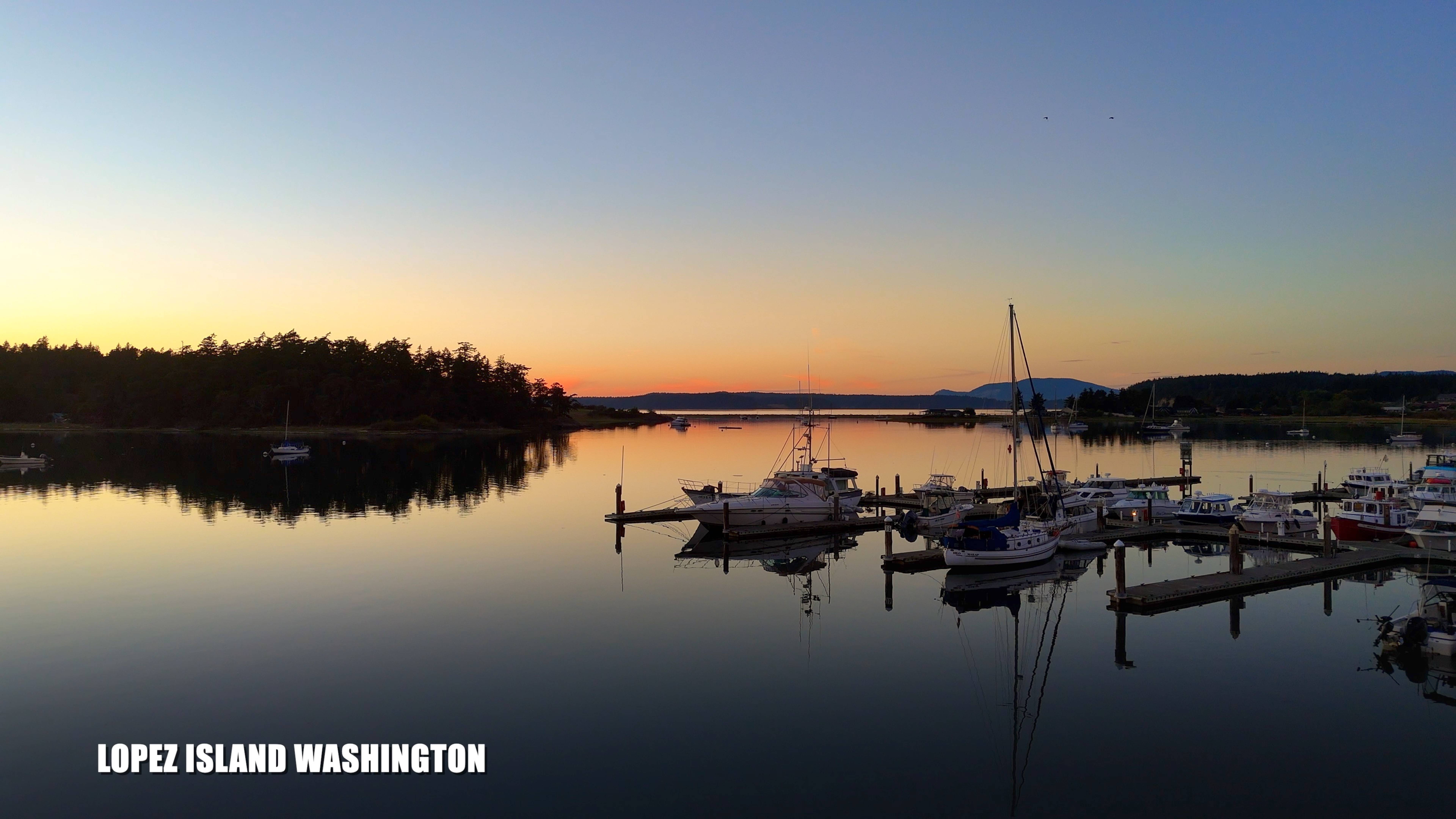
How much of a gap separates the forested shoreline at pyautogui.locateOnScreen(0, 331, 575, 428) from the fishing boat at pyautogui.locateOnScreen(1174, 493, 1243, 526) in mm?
142581

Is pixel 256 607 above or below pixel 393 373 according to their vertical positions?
below

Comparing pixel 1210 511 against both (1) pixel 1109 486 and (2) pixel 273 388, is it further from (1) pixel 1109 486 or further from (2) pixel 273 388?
(2) pixel 273 388

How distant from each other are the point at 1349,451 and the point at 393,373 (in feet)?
523

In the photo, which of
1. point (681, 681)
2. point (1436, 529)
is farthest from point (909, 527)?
point (681, 681)

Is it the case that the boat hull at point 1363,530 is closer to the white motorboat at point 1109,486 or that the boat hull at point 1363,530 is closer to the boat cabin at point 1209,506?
the boat cabin at point 1209,506

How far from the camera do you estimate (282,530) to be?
145 feet

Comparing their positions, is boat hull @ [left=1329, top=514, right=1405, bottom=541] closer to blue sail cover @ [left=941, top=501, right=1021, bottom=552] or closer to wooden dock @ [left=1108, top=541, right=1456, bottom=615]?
wooden dock @ [left=1108, top=541, right=1456, bottom=615]

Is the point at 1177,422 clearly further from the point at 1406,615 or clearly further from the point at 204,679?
the point at 204,679

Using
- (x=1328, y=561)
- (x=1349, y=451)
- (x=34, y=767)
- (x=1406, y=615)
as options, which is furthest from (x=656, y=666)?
(x=1349, y=451)

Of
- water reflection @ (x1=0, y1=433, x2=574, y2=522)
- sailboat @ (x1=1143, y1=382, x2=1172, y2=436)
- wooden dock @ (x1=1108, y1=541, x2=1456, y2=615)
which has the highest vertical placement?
sailboat @ (x1=1143, y1=382, x2=1172, y2=436)

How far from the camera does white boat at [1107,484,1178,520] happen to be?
46.9 metres

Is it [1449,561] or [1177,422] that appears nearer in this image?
[1449,561]

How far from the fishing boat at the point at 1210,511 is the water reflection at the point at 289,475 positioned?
136 feet

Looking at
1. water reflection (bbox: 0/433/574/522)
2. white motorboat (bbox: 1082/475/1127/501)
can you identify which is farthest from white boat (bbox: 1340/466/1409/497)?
water reflection (bbox: 0/433/574/522)
